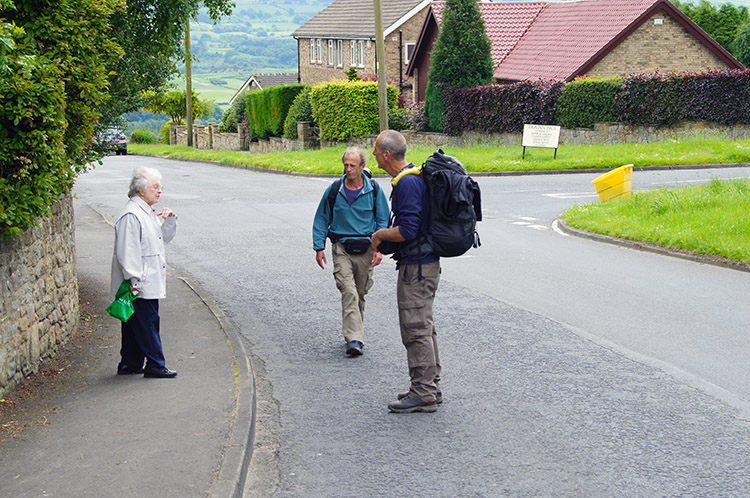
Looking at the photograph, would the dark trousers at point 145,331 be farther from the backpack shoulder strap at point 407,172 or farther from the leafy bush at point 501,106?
the leafy bush at point 501,106

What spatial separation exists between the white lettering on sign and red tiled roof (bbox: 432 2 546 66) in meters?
16.9

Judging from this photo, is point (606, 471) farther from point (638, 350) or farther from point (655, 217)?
point (655, 217)

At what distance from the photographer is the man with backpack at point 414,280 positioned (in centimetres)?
624

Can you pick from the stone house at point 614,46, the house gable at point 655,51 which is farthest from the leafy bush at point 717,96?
the house gable at point 655,51

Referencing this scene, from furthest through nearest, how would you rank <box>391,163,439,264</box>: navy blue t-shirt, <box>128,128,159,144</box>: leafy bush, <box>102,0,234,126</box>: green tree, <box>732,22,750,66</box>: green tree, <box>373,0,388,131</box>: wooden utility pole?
<box>128,128,159,144</box>: leafy bush
<box>732,22,750,66</box>: green tree
<box>373,0,388,131</box>: wooden utility pole
<box>102,0,234,126</box>: green tree
<box>391,163,439,264</box>: navy blue t-shirt

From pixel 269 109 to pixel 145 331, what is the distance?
132ft

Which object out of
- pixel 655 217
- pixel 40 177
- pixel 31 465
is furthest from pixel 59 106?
pixel 655 217

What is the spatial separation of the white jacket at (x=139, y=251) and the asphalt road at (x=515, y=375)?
4.13ft

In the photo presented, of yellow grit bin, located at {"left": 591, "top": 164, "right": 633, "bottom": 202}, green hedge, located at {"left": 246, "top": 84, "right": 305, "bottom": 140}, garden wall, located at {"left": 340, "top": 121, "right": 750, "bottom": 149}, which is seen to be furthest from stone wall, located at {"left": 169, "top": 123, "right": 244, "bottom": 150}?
yellow grit bin, located at {"left": 591, "top": 164, "right": 633, "bottom": 202}

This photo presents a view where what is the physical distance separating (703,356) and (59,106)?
5641mm

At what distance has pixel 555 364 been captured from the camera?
24.5ft

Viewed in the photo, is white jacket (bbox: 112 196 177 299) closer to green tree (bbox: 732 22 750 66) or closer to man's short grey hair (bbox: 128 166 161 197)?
man's short grey hair (bbox: 128 166 161 197)

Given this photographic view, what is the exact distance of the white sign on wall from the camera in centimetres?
2627

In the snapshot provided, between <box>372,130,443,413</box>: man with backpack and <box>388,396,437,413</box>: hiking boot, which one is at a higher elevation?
<box>372,130,443,413</box>: man with backpack
